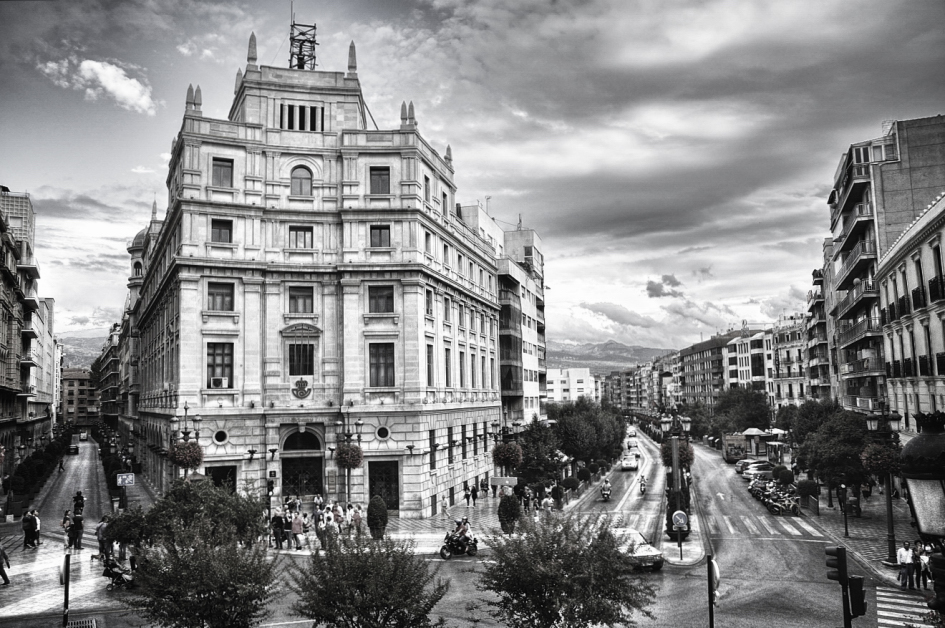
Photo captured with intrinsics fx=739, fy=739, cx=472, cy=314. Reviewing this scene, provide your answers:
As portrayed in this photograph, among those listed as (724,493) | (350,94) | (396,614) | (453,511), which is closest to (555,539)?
(396,614)

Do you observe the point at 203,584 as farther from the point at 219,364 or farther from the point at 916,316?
the point at 916,316

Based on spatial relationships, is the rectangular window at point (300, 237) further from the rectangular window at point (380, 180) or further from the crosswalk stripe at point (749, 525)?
the crosswalk stripe at point (749, 525)

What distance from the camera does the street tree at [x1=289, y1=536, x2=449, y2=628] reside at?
13.9 m

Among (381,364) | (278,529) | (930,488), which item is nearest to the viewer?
(930,488)

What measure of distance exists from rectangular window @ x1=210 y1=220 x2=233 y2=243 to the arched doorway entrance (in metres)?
11.9

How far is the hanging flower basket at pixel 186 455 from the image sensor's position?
35.9 m

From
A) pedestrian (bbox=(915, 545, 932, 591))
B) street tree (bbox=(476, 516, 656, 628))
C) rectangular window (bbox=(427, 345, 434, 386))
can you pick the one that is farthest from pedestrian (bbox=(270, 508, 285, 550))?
pedestrian (bbox=(915, 545, 932, 591))

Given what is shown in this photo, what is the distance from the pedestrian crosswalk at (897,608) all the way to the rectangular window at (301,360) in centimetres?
3050

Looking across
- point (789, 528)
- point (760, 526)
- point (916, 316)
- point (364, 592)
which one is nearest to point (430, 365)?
point (760, 526)

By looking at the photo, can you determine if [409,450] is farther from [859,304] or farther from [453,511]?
[859,304]

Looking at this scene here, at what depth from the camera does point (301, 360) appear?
1718 inches

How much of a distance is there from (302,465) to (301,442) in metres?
1.32

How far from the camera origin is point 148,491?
181ft

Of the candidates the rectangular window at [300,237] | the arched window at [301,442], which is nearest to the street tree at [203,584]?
the arched window at [301,442]
